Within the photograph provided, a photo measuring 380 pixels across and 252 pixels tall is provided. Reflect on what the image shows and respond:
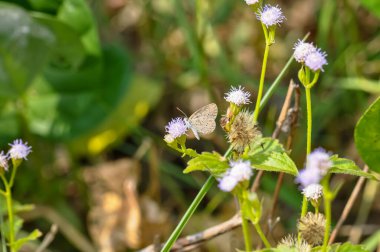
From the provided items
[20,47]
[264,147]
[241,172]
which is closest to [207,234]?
[264,147]

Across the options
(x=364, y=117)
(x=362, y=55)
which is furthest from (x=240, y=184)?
(x=362, y=55)

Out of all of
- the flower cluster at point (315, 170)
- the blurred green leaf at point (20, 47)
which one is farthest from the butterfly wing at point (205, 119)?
the blurred green leaf at point (20, 47)

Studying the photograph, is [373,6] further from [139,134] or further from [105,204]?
[105,204]

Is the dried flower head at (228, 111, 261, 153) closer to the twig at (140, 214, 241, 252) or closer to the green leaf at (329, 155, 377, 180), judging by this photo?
the green leaf at (329, 155, 377, 180)

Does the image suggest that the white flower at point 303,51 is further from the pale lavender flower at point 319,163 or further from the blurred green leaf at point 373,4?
the blurred green leaf at point 373,4

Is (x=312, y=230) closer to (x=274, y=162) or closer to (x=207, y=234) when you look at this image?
(x=274, y=162)

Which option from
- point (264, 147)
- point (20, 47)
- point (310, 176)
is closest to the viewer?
point (310, 176)

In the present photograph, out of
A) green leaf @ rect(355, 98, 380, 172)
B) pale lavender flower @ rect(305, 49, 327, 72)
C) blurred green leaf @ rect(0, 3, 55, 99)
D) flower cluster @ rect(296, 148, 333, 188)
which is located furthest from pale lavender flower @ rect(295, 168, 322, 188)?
blurred green leaf @ rect(0, 3, 55, 99)
